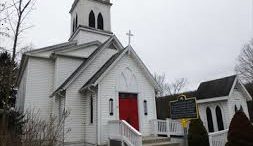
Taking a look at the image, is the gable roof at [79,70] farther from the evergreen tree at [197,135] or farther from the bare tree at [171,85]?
the bare tree at [171,85]

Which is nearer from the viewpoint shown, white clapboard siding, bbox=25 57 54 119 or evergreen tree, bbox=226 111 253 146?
evergreen tree, bbox=226 111 253 146

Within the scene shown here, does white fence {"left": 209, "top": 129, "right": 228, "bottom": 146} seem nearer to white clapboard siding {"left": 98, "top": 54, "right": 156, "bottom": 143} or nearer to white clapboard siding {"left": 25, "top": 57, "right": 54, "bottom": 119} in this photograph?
white clapboard siding {"left": 98, "top": 54, "right": 156, "bottom": 143}

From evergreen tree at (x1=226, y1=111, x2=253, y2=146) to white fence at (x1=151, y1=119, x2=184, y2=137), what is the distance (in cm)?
373

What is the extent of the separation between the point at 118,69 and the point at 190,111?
787 cm

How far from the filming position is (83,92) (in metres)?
15.1

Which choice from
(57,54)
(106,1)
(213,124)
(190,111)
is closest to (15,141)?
(190,111)

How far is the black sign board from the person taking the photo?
24.7 feet

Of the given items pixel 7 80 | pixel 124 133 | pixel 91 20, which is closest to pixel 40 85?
pixel 7 80

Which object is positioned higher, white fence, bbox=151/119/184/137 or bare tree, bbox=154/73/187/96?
bare tree, bbox=154/73/187/96

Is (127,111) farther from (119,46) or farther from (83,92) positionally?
(119,46)

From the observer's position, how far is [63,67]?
54.5 feet

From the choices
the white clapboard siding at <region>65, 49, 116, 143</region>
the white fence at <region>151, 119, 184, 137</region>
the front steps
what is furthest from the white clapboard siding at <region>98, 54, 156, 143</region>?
the white clapboard siding at <region>65, 49, 116, 143</region>

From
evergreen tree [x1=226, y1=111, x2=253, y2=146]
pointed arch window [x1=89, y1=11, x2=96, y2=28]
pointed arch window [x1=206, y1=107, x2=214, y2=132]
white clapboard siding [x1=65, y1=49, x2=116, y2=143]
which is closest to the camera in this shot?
evergreen tree [x1=226, y1=111, x2=253, y2=146]

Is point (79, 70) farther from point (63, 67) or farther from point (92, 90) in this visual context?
point (63, 67)
